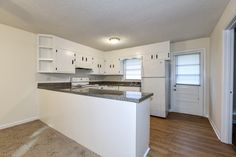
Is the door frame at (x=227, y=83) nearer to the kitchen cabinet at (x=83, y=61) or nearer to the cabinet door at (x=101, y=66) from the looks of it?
the kitchen cabinet at (x=83, y=61)

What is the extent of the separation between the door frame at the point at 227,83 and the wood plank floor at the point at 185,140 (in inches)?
10.7

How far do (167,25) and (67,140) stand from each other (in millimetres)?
3218

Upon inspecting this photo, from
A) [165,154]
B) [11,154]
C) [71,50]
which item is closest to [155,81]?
[165,154]

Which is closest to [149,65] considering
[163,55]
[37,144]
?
[163,55]

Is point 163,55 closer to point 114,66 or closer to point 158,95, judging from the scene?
point 158,95

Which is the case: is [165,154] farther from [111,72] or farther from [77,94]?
[111,72]

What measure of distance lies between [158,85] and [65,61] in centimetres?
297

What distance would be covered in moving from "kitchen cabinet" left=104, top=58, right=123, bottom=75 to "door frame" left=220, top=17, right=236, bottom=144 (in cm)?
328

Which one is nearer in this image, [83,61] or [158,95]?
[158,95]

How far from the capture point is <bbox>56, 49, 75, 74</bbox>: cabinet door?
360cm

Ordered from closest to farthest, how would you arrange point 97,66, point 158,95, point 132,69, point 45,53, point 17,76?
1. point 17,76
2. point 45,53
3. point 158,95
4. point 132,69
5. point 97,66

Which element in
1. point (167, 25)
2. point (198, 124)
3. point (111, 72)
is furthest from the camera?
point (111, 72)

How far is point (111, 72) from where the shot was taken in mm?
5223

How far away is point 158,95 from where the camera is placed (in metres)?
3.92
